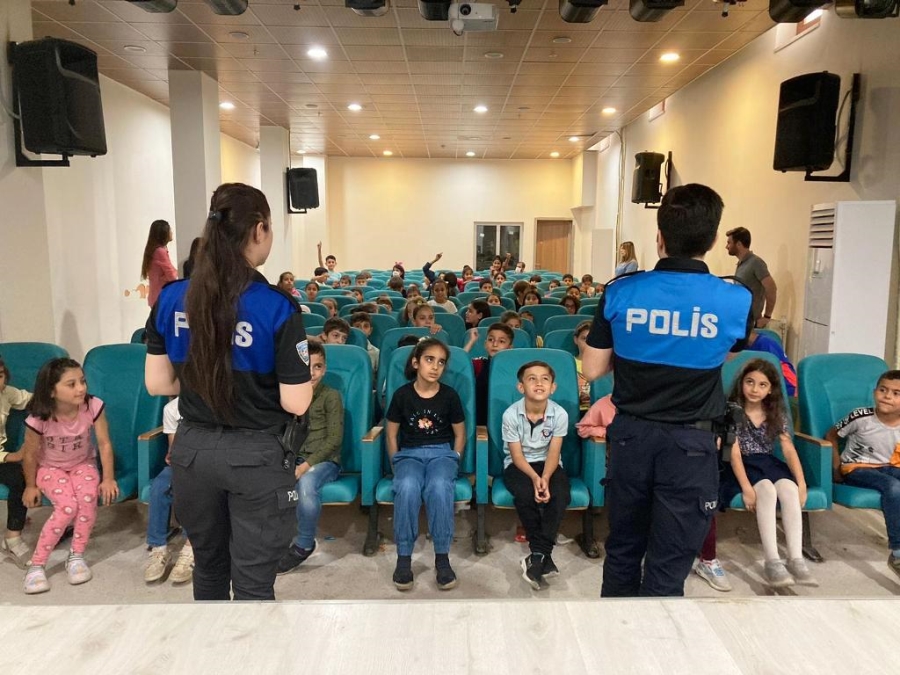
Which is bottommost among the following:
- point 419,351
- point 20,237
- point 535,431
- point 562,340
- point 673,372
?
point 535,431

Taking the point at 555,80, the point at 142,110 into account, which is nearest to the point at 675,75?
the point at 555,80

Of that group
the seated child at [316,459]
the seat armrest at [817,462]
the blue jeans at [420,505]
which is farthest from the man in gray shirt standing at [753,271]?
the seated child at [316,459]

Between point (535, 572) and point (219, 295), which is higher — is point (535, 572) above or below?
below

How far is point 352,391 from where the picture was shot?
3.30 m

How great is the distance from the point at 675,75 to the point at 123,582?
24.8 ft

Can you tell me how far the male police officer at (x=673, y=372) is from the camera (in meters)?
1.80

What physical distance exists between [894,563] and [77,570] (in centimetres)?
344

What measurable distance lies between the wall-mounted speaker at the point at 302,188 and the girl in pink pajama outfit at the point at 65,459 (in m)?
8.79

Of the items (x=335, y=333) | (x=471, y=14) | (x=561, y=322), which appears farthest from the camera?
(x=561, y=322)

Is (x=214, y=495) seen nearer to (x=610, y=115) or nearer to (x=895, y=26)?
(x=895, y=26)

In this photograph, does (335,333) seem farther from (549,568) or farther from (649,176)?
(649,176)

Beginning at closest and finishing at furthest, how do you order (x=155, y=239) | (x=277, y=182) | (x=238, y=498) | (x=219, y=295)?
(x=219, y=295), (x=238, y=498), (x=155, y=239), (x=277, y=182)

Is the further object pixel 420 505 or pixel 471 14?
pixel 471 14

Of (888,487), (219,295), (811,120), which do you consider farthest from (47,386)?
(811,120)
